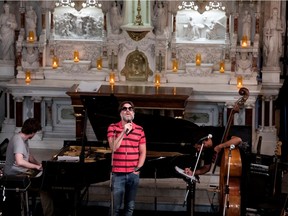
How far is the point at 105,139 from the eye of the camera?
38.3ft

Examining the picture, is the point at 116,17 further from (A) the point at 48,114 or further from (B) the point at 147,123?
(B) the point at 147,123

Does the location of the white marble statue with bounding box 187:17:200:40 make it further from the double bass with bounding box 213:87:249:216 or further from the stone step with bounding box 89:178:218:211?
the double bass with bounding box 213:87:249:216

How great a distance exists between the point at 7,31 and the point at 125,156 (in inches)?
226

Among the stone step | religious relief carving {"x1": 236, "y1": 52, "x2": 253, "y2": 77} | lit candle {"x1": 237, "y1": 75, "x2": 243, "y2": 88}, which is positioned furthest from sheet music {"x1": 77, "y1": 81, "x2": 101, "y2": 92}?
religious relief carving {"x1": 236, "y1": 52, "x2": 253, "y2": 77}

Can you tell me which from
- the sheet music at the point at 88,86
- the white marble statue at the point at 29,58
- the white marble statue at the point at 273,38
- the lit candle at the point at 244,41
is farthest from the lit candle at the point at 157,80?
the white marble statue at the point at 29,58

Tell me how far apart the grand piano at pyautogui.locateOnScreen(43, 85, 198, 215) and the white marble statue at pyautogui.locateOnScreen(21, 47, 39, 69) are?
136cm

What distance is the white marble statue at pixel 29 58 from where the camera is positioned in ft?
50.5

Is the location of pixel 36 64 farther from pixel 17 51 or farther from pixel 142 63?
pixel 142 63

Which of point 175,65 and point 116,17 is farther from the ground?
point 116,17

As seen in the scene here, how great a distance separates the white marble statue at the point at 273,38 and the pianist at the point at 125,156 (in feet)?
17.8

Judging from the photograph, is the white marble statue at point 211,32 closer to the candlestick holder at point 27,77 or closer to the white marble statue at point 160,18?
the white marble statue at point 160,18

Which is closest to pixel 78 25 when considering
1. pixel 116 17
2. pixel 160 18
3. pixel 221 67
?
pixel 116 17

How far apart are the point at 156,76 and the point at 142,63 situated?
46 centimetres

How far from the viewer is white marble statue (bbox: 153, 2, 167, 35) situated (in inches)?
599
